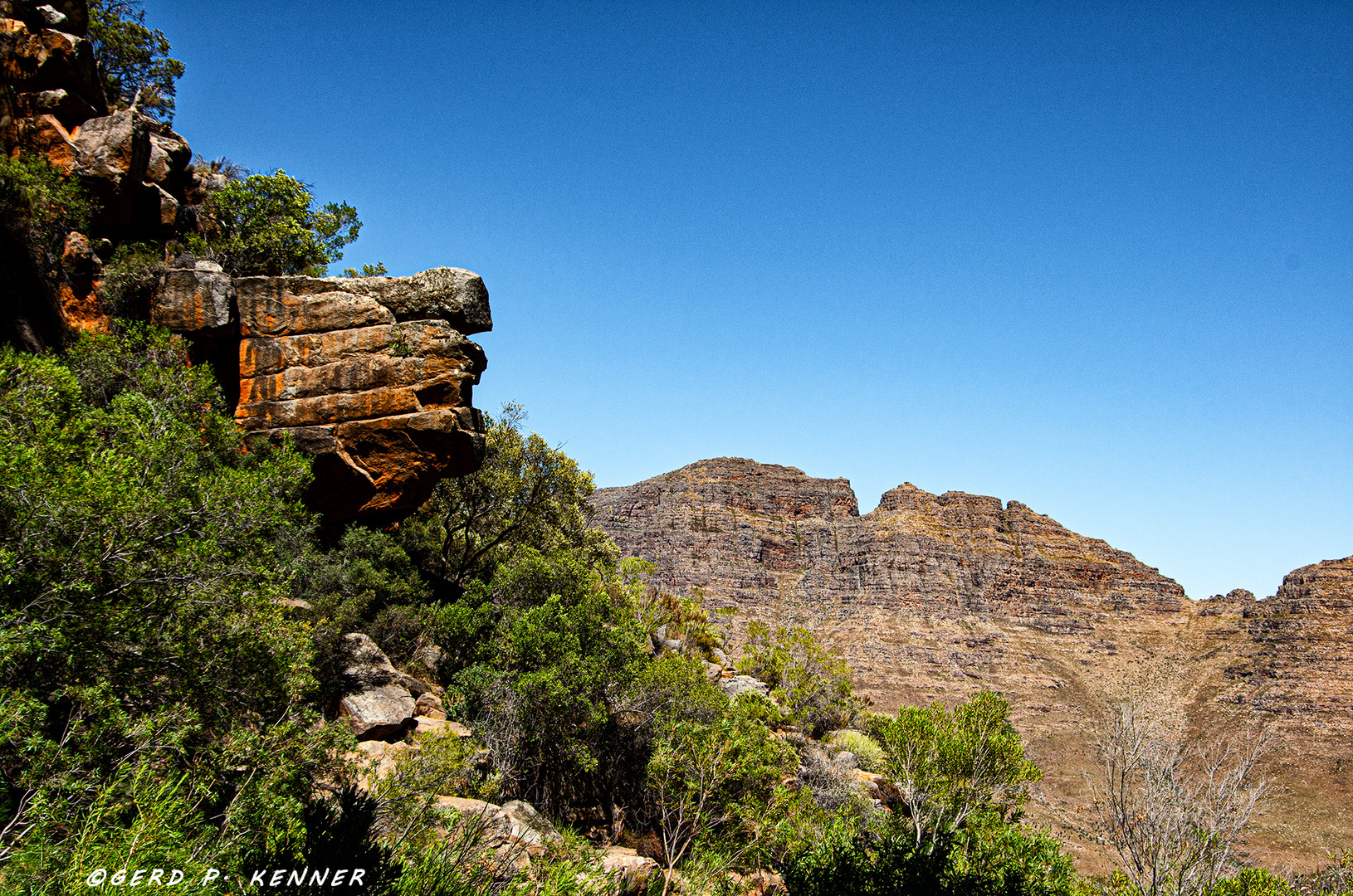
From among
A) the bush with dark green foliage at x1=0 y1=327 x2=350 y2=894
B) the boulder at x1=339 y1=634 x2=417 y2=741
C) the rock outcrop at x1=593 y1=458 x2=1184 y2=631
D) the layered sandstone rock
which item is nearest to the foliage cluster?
the bush with dark green foliage at x1=0 y1=327 x2=350 y2=894

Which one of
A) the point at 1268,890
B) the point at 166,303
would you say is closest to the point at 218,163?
the point at 166,303

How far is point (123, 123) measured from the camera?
18.0 metres

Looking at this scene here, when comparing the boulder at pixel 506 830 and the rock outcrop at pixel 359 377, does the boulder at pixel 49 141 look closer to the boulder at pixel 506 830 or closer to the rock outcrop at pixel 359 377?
the rock outcrop at pixel 359 377

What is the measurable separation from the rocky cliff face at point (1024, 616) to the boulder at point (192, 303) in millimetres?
59258

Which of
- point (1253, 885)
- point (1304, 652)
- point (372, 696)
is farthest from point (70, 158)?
point (1304, 652)

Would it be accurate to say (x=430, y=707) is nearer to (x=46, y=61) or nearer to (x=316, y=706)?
(x=316, y=706)

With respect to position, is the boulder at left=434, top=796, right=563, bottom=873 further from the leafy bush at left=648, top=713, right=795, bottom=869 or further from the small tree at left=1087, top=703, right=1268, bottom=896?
the small tree at left=1087, top=703, right=1268, bottom=896

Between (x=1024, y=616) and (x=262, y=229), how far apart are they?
114959 millimetres

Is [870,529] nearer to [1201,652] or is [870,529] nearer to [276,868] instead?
[1201,652]

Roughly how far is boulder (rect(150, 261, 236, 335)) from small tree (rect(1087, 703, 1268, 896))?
2418 centimetres

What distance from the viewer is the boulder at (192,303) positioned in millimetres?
16938

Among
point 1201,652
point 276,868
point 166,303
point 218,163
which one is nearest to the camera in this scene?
point 276,868

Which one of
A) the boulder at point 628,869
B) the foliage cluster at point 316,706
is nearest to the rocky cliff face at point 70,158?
the foliage cluster at point 316,706

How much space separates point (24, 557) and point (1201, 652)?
113 meters
